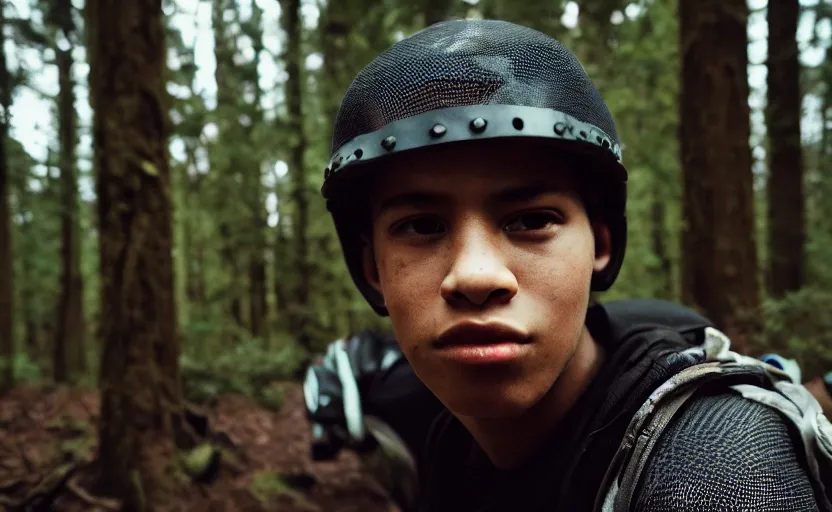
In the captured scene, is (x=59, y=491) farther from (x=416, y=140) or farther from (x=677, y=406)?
(x=677, y=406)

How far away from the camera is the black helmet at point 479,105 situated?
4.10ft

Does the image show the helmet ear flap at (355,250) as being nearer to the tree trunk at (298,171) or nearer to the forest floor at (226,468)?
the forest floor at (226,468)

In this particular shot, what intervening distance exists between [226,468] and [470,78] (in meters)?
3.86

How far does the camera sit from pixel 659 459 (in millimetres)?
1063

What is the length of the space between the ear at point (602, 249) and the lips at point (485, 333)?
0.47m

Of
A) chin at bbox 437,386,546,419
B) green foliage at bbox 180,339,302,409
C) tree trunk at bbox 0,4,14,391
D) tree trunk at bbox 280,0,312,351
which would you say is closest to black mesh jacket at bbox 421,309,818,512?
chin at bbox 437,386,546,419

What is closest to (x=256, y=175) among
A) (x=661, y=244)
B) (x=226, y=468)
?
(x=226, y=468)

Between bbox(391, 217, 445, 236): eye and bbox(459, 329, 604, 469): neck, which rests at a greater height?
bbox(391, 217, 445, 236): eye

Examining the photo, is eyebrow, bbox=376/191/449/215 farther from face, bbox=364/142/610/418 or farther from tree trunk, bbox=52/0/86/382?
tree trunk, bbox=52/0/86/382

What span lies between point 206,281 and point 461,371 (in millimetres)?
16619

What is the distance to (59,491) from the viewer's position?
129 inches

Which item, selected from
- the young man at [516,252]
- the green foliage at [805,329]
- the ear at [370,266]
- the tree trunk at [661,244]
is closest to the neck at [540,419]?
the young man at [516,252]

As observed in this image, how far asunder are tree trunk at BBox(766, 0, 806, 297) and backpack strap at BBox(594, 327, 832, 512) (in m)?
6.31

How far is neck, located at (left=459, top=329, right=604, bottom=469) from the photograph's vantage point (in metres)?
1.50
